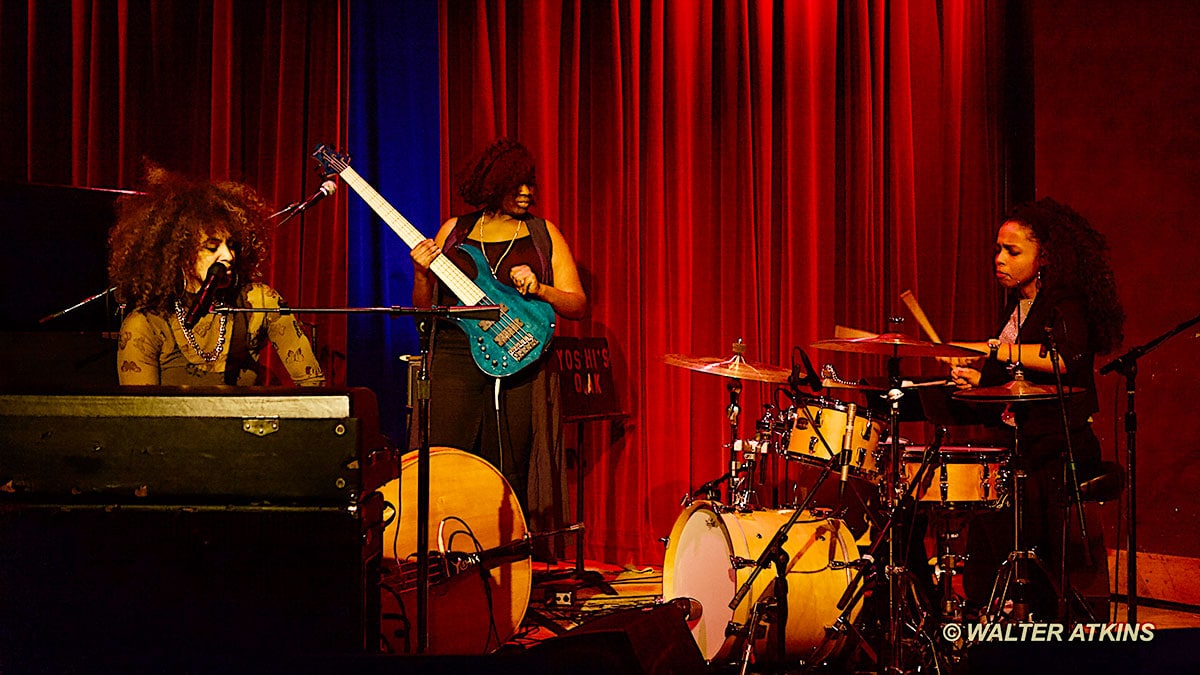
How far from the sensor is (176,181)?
3.34 metres

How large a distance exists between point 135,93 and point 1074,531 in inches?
185

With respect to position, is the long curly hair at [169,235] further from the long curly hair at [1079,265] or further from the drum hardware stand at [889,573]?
the long curly hair at [1079,265]

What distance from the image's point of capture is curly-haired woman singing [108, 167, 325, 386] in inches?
124

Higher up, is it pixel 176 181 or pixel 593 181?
pixel 593 181

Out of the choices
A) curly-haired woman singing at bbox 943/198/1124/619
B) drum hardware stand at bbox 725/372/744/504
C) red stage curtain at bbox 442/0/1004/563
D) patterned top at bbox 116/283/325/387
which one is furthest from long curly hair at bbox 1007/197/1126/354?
patterned top at bbox 116/283/325/387

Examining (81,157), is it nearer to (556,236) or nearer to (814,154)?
(556,236)

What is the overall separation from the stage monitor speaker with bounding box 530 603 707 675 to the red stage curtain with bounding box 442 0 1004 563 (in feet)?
11.7

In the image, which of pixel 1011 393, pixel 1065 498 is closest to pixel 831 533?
pixel 1011 393

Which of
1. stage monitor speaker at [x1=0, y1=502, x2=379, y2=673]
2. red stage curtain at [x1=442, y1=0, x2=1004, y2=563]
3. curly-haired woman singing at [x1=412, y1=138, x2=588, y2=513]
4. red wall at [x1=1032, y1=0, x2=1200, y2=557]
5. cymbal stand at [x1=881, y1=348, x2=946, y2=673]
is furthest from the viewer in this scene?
red stage curtain at [x1=442, y1=0, x2=1004, y2=563]

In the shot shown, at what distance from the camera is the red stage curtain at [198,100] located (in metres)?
4.97

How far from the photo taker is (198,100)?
5164 mm

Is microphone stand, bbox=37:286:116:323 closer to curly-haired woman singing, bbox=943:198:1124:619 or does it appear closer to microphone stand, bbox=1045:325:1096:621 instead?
curly-haired woman singing, bbox=943:198:1124:619

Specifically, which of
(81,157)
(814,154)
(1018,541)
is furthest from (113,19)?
(1018,541)

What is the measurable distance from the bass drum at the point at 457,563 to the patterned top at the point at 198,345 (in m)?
0.49
